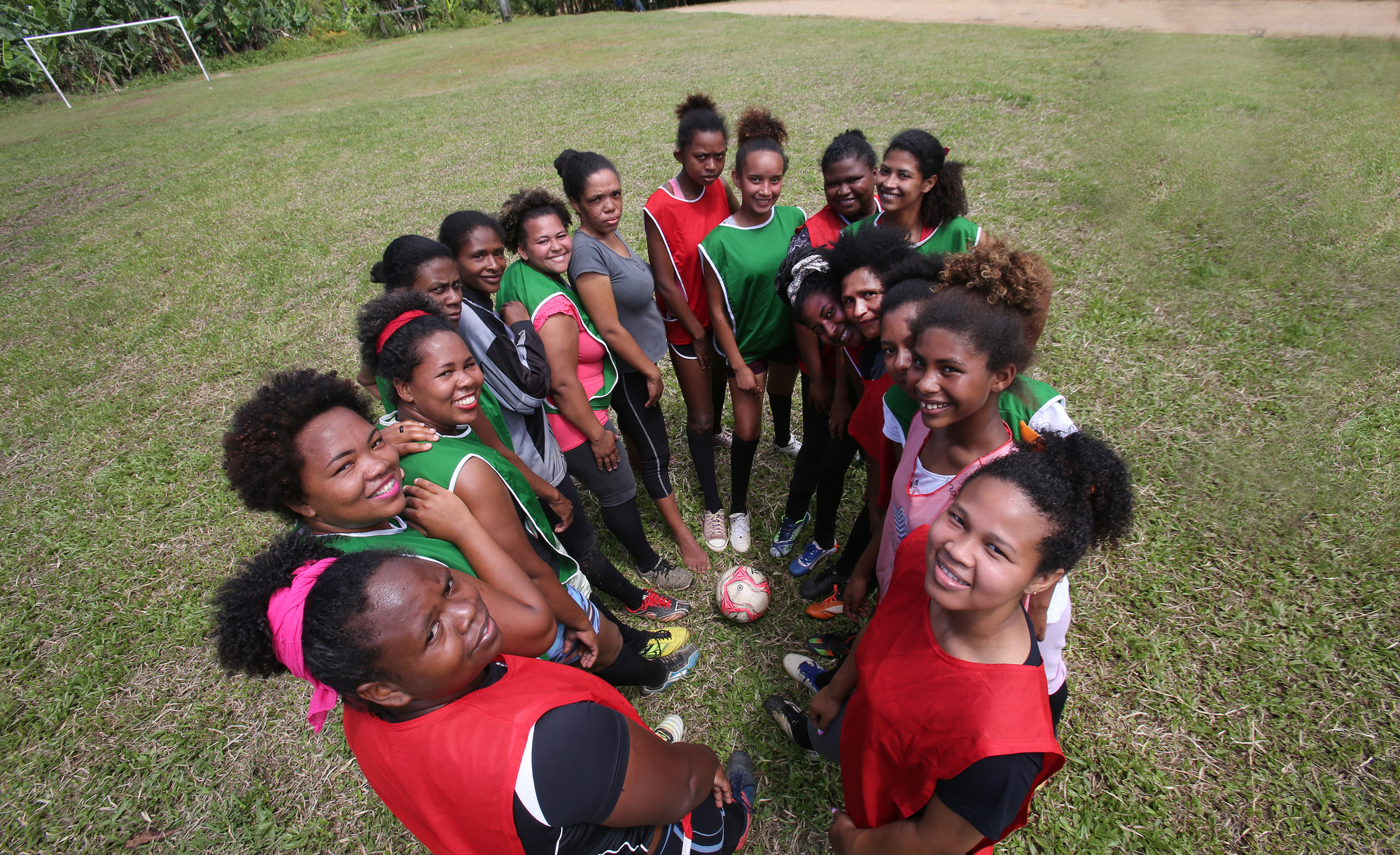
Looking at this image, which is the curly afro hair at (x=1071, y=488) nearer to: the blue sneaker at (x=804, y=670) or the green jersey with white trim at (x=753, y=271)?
the blue sneaker at (x=804, y=670)

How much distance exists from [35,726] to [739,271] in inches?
Result: 165

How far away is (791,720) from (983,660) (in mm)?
1471

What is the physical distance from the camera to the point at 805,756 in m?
2.54

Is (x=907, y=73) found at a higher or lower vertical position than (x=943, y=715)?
lower

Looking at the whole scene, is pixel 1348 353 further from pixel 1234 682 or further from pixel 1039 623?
pixel 1039 623

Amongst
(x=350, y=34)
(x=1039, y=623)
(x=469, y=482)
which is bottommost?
(x=350, y=34)

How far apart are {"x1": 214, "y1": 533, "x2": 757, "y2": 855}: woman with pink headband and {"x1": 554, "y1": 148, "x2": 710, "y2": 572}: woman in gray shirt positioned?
159 cm

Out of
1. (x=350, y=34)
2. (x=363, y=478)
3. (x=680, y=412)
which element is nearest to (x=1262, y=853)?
(x=363, y=478)

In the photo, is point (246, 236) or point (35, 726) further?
point (246, 236)

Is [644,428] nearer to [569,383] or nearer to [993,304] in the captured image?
[569,383]

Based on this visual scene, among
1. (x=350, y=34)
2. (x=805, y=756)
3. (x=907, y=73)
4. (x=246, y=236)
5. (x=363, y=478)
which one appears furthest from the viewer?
(x=350, y=34)

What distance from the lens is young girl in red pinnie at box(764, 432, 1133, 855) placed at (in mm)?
1238

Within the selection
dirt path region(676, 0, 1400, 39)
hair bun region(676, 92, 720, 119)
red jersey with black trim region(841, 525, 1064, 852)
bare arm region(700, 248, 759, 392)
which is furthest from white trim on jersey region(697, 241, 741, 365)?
→ dirt path region(676, 0, 1400, 39)

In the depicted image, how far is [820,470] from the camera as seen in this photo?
303cm
